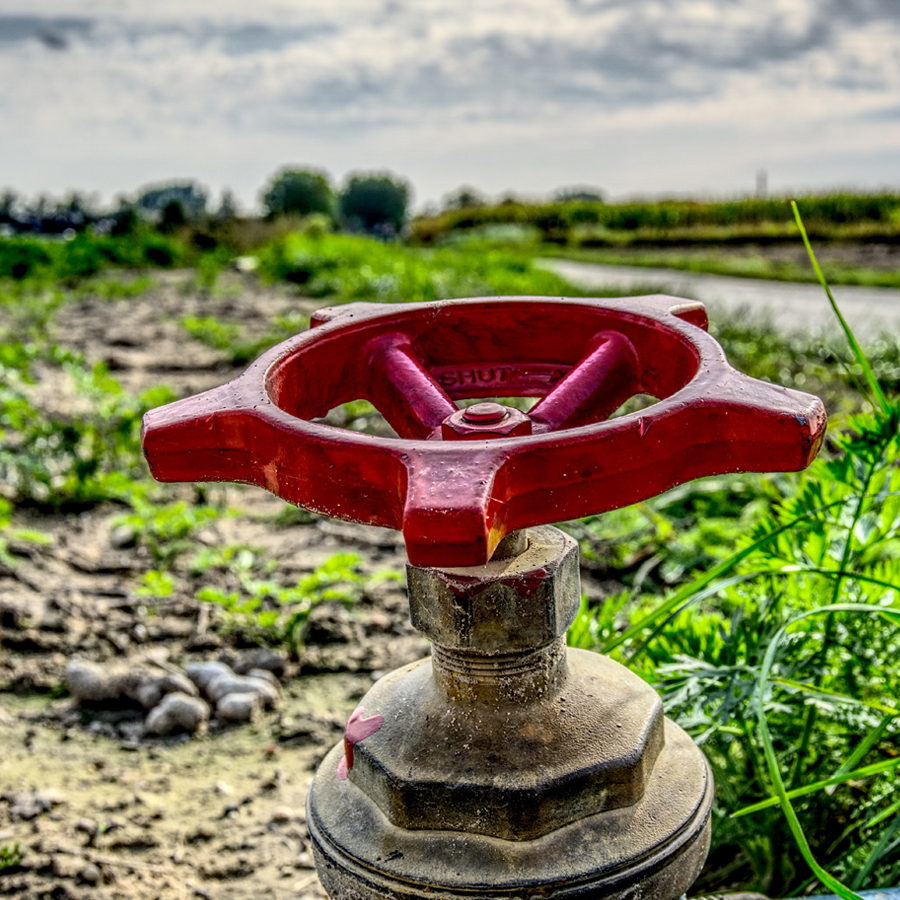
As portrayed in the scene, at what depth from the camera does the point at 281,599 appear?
2.37 metres

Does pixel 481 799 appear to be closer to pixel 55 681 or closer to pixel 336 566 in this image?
pixel 336 566

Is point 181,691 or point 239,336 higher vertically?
point 239,336

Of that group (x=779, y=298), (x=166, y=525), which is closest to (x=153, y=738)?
(x=166, y=525)

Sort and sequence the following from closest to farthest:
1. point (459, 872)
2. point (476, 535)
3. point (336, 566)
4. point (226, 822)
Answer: point (476, 535) → point (459, 872) → point (226, 822) → point (336, 566)

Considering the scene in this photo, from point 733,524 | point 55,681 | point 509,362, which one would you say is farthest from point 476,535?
point 733,524

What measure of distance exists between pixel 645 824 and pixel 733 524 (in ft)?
6.16

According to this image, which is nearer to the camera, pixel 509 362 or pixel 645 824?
pixel 645 824

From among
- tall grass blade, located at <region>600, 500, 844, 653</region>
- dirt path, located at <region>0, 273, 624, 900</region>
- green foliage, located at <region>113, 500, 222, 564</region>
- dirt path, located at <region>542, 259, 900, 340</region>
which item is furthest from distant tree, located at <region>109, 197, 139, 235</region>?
tall grass blade, located at <region>600, 500, 844, 653</region>

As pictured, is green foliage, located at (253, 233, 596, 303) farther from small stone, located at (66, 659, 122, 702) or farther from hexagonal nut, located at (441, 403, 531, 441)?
hexagonal nut, located at (441, 403, 531, 441)

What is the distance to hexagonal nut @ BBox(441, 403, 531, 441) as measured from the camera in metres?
1.01

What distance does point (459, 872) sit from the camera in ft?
3.26

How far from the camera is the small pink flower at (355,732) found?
1.14 metres

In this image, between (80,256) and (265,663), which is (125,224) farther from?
(265,663)

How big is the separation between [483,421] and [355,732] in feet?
1.41
